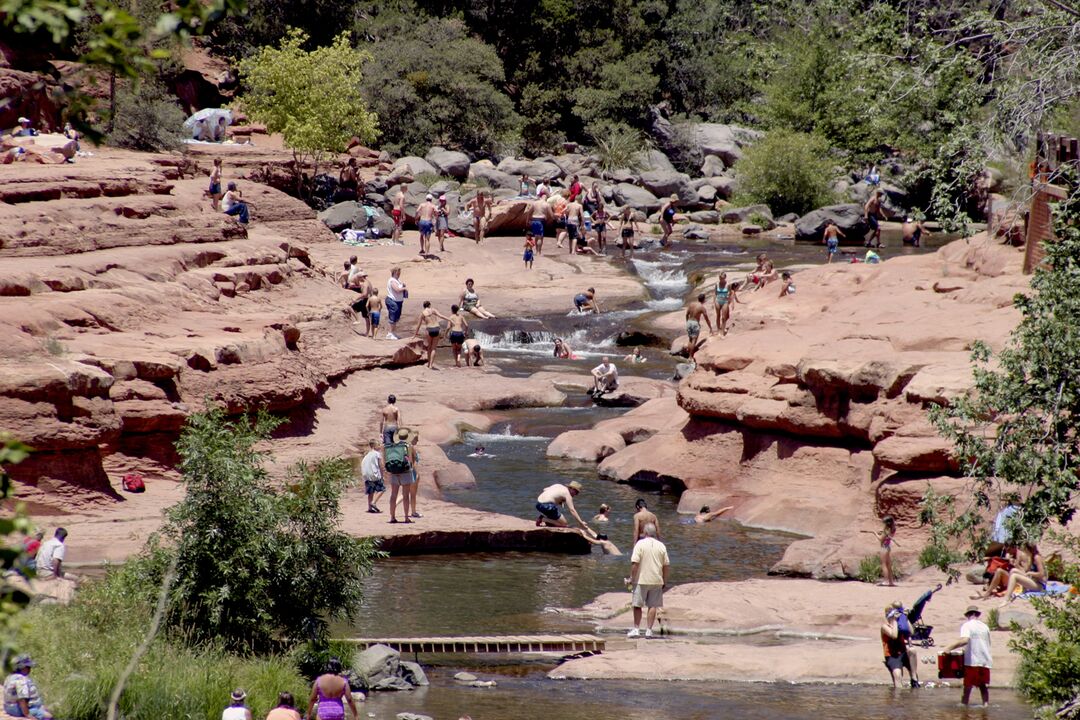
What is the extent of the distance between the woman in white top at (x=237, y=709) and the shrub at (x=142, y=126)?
30363 millimetres

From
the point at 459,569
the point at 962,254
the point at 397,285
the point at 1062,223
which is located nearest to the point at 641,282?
the point at 397,285

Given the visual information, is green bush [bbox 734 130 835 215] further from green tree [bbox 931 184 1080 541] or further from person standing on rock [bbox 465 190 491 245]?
green tree [bbox 931 184 1080 541]

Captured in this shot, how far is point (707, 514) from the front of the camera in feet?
65.2

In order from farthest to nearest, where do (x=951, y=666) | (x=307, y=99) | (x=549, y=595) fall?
(x=307, y=99), (x=549, y=595), (x=951, y=666)

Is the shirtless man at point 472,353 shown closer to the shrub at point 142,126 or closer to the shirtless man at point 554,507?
the shirtless man at point 554,507

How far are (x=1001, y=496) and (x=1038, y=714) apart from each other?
6.74 feet

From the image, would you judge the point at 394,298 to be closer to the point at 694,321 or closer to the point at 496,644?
the point at 694,321

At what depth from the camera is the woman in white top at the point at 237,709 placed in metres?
9.80

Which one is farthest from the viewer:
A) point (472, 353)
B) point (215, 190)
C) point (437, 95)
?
point (437, 95)

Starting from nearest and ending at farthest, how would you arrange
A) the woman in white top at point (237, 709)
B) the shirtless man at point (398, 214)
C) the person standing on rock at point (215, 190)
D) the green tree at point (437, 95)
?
the woman in white top at point (237, 709), the person standing on rock at point (215, 190), the shirtless man at point (398, 214), the green tree at point (437, 95)

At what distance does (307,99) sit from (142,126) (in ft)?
19.8

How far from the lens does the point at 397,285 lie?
99.1ft

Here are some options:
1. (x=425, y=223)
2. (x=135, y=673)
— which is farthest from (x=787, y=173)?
(x=135, y=673)

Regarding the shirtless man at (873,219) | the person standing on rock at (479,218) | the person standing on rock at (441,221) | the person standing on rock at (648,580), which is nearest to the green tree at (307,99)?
the person standing on rock at (441,221)
